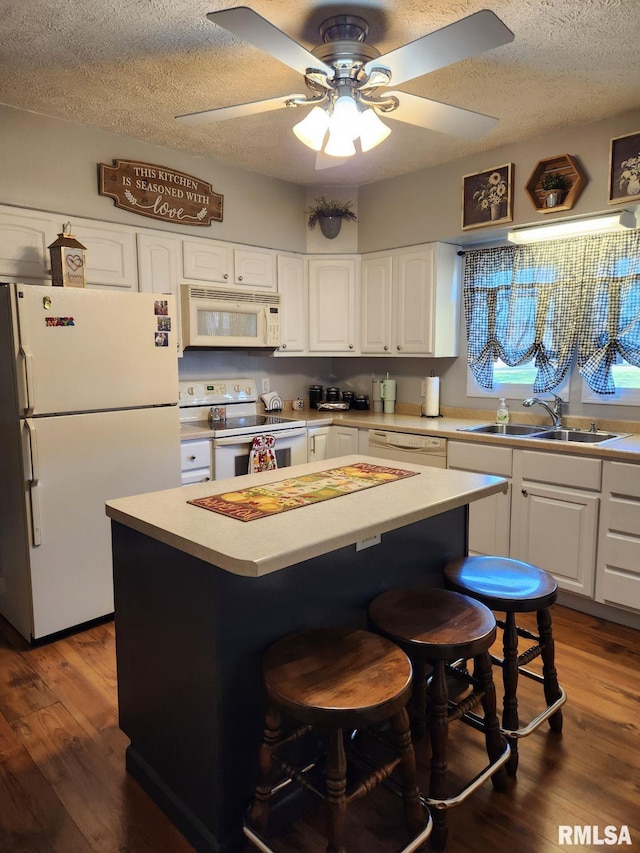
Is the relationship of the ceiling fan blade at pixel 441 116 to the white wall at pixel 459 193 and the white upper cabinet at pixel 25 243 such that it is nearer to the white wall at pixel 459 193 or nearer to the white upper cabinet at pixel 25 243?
the white wall at pixel 459 193

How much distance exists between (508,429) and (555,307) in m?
0.81

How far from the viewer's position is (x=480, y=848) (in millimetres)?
1554

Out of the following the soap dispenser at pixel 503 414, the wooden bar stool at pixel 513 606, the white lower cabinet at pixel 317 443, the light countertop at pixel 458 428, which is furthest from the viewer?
the white lower cabinet at pixel 317 443

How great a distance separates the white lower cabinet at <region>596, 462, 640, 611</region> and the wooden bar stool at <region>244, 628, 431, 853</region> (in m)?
1.77

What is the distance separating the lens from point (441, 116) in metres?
2.06

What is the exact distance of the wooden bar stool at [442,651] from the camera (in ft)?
4.99

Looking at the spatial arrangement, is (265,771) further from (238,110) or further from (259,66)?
(259,66)

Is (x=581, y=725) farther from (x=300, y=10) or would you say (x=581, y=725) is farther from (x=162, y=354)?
(x=300, y=10)

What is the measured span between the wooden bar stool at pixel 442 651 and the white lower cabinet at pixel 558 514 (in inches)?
54.0

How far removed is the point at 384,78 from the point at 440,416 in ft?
8.36

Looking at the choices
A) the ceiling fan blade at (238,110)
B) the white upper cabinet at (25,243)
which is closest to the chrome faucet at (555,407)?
the ceiling fan blade at (238,110)

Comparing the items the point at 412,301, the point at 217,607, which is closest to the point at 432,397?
the point at 412,301

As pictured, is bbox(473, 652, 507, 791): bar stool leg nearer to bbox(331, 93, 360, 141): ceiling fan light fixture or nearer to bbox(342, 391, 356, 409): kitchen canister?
bbox(331, 93, 360, 141): ceiling fan light fixture

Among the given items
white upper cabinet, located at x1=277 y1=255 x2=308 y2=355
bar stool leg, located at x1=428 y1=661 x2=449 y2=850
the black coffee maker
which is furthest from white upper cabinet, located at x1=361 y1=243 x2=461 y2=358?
bar stool leg, located at x1=428 y1=661 x2=449 y2=850
